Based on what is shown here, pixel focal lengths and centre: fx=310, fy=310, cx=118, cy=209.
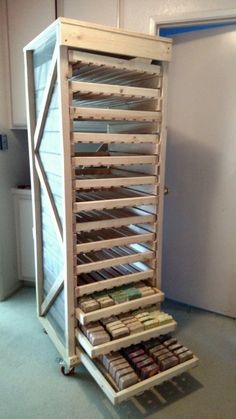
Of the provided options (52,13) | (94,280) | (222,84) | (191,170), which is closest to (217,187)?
(191,170)

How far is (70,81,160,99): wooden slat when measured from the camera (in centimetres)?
151

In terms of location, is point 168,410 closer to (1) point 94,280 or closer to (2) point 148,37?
(1) point 94,280

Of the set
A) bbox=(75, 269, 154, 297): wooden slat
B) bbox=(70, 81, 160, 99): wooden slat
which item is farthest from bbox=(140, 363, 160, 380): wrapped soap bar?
bbox=(70, 81, 160, 99): wooden slat

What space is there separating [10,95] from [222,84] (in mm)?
1656

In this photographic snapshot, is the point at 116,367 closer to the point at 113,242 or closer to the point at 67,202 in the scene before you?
the point at 113,242

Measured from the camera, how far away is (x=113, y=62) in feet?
5.07

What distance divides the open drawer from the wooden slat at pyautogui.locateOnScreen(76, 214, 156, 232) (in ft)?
2.30

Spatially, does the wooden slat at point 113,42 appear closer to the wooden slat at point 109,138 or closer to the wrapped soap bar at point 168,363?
the wooden slat at point 109,138

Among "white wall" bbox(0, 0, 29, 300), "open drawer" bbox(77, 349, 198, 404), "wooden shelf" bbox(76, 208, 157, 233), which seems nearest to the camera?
"open drawer" bbox(77, 349, 198, 404)

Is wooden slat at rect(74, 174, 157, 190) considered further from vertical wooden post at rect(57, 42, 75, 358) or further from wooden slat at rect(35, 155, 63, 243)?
wooden slat at rect(35, 155, 63, 243)

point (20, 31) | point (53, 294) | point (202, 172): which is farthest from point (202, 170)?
point (20, 31)

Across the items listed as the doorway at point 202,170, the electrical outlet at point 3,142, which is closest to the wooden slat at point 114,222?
the doorway at point 202,170

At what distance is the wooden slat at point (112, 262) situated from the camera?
170 centimetres

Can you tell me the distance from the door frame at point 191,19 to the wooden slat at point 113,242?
56.1 inches
